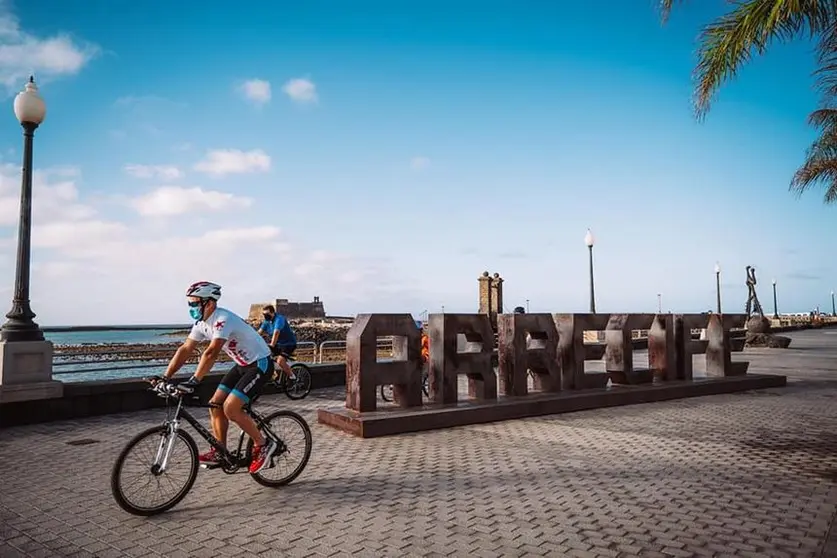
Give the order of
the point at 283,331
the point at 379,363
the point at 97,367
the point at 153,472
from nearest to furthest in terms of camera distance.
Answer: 1. the point at 153,472
2. the point at 379,363
3. the point at 283,331
4. the point at 97,367

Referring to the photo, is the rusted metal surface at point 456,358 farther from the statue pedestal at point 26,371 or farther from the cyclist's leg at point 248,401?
the statue pedestal at point 26,371

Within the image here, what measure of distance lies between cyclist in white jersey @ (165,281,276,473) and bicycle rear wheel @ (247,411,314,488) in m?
0.11

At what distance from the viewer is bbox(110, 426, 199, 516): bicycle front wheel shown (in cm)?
507

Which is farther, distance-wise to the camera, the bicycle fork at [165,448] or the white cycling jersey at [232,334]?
the white cycling jersey at [232,334]

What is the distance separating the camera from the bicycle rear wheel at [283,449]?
597cm

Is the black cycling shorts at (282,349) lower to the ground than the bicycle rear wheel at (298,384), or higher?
higher

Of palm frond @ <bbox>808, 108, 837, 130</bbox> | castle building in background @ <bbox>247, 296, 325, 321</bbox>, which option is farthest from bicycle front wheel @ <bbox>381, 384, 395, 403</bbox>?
castle building in background @ <bbox>247, 296, 325, 321</bbox>

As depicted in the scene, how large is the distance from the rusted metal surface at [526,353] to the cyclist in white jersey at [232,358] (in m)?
5.96

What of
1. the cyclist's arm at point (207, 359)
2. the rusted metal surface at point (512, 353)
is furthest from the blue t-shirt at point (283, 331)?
the cyclist's arm at point (207, 359)

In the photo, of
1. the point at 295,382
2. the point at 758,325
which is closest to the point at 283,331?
the point at 295,382

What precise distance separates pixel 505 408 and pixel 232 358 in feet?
19.0

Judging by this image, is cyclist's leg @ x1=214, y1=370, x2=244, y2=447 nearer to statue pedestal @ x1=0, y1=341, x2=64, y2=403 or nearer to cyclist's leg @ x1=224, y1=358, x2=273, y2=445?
cyclist's leg @ x1=224, y1=358, x2=273, y2=445

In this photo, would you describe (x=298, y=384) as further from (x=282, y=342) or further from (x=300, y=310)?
(x=300, y=310)

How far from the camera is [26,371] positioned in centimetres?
934
